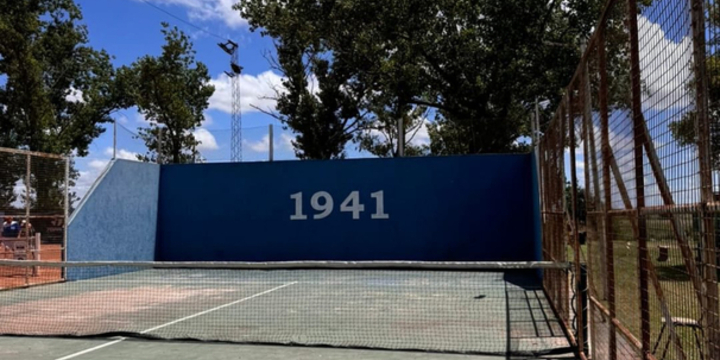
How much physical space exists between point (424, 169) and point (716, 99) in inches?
527


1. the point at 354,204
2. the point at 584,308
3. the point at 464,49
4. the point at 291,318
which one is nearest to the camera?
the point at 584,308

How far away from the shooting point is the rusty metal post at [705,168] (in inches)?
86.0

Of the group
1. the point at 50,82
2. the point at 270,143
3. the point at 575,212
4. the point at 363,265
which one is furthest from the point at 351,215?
the point at 50,82

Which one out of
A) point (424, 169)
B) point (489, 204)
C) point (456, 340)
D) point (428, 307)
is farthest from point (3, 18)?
point (456, 340)

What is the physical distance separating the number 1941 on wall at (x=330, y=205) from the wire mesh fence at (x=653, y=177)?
34.6ft

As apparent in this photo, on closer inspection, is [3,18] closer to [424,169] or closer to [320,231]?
[320,231]

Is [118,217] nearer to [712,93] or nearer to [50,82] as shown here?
[712,93]

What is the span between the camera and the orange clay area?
12625mm

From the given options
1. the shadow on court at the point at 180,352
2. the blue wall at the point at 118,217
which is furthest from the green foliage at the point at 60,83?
the shadow on court at the point at 180,352

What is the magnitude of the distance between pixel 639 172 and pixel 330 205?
1319cm

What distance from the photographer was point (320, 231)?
1614 centimetres

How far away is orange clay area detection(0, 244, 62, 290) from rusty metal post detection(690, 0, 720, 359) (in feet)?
43.0

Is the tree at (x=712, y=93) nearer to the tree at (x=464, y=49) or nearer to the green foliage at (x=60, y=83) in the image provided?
the tree at (x=464, y=49)

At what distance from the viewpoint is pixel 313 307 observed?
30.8 ft
